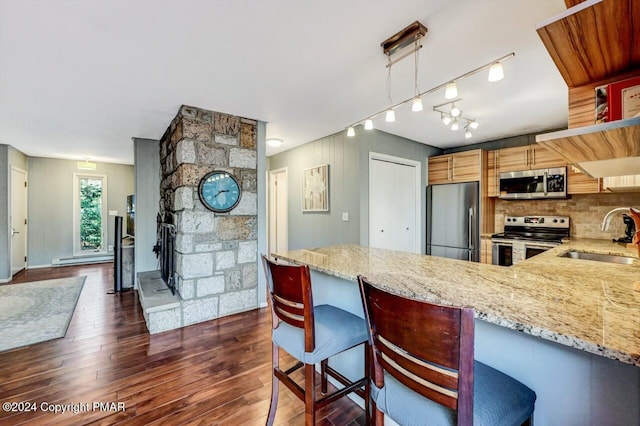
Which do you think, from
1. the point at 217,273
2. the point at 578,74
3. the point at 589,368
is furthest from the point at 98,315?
the point at 578,74

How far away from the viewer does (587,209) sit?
3666 mm

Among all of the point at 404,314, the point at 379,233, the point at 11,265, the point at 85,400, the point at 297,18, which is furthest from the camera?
the point at 11,265

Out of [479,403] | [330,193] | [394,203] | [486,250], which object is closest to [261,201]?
[330,193]

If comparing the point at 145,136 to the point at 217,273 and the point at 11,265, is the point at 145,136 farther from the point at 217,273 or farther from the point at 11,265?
the point at 11,265

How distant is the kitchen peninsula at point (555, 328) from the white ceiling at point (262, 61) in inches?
58.1

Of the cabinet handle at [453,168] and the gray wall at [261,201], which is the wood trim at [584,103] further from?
the cabinet handle at [453,168]

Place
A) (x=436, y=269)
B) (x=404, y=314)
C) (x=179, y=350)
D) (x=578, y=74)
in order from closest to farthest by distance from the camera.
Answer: (x=404, y=314), (x=578, y=74), (x=436, y=269), (x=179, y=350)

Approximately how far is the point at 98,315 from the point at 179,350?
1.59 m

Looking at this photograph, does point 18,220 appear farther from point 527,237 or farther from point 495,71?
point 527,237

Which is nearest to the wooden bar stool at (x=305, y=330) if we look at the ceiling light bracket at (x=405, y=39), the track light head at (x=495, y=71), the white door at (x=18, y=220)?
the ceiling light bracket at (x=405, y=39)

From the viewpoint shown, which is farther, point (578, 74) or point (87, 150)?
point (87, 150)

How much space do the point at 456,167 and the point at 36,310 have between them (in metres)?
6.04

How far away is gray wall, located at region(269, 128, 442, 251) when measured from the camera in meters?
3.83

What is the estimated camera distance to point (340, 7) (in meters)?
1.58
